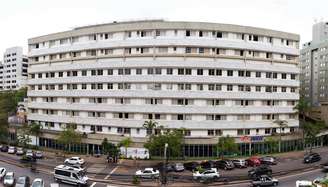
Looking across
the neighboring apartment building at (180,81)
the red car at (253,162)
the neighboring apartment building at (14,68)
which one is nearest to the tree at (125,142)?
the neighboring apartment building at (180,81)

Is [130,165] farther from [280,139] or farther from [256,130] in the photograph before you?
[280,139]

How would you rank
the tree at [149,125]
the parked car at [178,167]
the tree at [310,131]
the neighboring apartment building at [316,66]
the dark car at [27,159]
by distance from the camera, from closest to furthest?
the parked car at [178,167]
the dark car at [27,159]
the tree at [149,125]
the tree at [310,131]
the neighboring apartment building at [316,66]

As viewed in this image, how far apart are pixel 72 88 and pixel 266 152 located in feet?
151

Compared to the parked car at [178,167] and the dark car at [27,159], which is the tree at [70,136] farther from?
the parked car at [178,167]

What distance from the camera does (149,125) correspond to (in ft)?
196

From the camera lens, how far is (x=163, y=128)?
203 feet

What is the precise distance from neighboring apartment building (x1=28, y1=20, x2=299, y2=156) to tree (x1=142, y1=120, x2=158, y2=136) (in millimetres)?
1318

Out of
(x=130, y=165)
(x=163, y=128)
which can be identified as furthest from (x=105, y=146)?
(x=163, y=128)

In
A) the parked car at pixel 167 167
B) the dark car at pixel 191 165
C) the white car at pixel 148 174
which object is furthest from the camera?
the dark car at pixel 191 165

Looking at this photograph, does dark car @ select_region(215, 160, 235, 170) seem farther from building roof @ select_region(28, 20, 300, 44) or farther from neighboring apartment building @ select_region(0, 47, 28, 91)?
neighboring apartment building @ select_region(0, 47, 28, 91)

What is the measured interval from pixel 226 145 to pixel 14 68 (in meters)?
136

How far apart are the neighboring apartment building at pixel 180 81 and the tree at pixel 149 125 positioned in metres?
1.32

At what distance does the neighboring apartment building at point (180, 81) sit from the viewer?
64.1 m

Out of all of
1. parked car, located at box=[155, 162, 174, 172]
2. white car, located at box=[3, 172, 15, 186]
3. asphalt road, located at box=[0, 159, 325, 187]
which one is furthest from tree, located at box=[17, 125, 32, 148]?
parked car, located at box=[155, 162, 174, 172]
